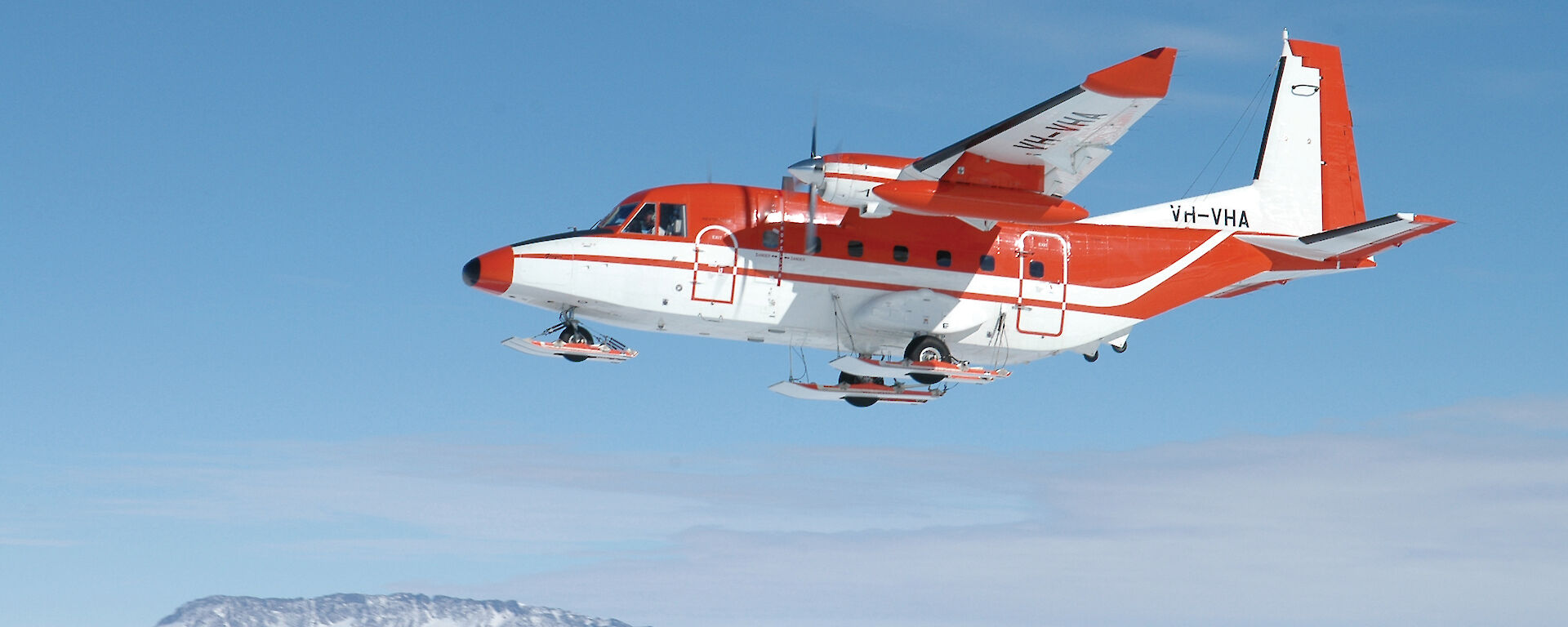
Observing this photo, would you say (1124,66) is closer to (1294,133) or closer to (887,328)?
(887,328)

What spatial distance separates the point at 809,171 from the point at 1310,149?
1033cm

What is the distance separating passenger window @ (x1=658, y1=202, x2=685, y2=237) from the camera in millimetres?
20578

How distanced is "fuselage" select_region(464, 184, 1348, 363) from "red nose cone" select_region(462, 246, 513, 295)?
0.07 feet

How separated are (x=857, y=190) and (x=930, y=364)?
2.82 meters

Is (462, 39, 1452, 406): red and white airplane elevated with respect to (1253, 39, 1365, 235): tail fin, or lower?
lower

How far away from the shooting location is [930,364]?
2052 centimetres

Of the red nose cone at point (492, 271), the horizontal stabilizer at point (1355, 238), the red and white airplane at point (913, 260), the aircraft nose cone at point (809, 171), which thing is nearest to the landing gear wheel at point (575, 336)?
the red and white airplane at point (913, 260)

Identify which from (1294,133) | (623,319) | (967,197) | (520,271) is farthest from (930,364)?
(1294,133)

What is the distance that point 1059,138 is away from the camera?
62.2ft

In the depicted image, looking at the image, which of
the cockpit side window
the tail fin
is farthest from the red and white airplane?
the tail fin

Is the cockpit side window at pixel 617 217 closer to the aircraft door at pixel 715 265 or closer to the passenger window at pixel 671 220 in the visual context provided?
the passenger window at pixel 671 220

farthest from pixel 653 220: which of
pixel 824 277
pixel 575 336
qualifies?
pixel 824 277

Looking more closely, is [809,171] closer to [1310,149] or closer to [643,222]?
[643,222]

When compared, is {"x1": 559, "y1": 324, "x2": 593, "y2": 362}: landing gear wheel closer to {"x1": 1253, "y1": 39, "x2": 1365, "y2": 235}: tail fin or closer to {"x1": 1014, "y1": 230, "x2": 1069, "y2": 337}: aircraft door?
{"x1": 1014, "y1": 230, "x2": 1069, "y2": 337}: aircraft door
